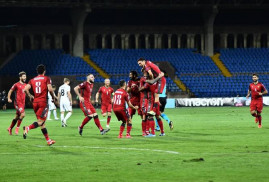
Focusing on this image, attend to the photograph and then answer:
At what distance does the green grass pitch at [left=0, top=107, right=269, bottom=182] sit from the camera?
13.5m

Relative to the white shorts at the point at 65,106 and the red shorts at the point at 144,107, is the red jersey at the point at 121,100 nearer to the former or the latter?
the red shorts at the point at 144,107

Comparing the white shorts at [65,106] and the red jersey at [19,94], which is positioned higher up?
the red jersey at [19,94]

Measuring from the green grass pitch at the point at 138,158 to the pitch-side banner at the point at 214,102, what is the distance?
3124 cm

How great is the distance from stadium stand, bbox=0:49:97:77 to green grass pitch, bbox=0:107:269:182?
114 ft

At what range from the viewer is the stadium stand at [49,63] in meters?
58.9

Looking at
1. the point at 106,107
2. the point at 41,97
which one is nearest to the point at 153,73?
Answer: the point at 41,97

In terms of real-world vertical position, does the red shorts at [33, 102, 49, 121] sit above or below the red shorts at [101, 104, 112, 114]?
above

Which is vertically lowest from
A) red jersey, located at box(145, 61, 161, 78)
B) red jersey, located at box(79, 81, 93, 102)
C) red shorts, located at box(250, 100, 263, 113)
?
red shorts, located at box(250, 100, 263, 113)

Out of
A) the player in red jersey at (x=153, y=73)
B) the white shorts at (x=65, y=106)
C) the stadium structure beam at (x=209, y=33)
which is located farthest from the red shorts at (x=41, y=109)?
the stadium structure beam at (x=209, y=33)

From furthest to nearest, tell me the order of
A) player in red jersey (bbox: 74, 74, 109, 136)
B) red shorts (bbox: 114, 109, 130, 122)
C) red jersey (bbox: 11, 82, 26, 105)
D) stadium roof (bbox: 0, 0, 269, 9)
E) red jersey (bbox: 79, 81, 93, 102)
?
stadium roof (bbox: 0, 0, 269, 9), red jersey (bbox: 11, 82, 26, 105), red jersey (bbox: 79, 81, 93, 102), player in red jersey (bbox: 74, 74, 109, 136), red shorts (bbox: 114, 109, 130, 122)

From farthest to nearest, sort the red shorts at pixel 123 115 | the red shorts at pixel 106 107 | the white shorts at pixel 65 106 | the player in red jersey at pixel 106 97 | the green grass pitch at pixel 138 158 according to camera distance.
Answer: the white shorts at pixel 65 106, the red shorts at pixel 106 107, the player in red jersey at pixel 106 97, the red shorts at pixel 123 115, the green grass pitch at pixel 138 158

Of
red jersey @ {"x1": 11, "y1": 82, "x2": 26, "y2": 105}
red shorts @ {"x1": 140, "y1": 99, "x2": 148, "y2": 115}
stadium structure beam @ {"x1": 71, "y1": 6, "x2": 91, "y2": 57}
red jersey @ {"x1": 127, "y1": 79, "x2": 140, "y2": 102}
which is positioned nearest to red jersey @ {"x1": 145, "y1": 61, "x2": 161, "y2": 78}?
red shorts @ {"x1": 140, "y1": 99, "x2": 148, "y2": 115}

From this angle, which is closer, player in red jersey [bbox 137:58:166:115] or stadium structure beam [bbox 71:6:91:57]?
player in red jersey [bbox 137:58:166:115]

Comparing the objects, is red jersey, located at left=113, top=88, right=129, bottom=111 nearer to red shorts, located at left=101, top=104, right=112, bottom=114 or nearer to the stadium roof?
red shorts, located at left=101, top=104, right=112, bottom=114
